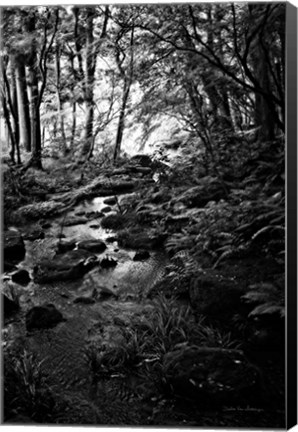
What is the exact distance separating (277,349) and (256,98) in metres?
1.63

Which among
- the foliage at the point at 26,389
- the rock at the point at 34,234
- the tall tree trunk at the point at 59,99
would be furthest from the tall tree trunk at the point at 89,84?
the foliage at the point at 26,389

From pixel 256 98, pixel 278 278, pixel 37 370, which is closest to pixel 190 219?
pixel 278 278

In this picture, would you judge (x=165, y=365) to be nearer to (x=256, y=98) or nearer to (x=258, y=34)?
(x=256, y=98)

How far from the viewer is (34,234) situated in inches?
142

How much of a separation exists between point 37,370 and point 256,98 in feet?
7.53

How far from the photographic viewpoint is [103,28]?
3.62 m

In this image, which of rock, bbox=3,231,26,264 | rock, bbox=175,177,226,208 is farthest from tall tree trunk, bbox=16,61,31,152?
rock, bbox=175,177,226,208

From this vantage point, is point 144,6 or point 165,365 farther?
point 144,6

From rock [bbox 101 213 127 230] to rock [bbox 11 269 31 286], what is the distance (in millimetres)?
624

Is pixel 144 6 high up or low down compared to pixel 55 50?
up

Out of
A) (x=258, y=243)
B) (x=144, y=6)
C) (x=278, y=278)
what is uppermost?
(x=144, y=6)

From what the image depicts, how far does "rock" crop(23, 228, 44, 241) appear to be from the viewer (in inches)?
142

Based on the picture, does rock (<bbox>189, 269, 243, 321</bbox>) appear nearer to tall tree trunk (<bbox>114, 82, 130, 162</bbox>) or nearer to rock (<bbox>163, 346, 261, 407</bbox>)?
rock (<bbox>163, 346, 261, 407</bbox>)

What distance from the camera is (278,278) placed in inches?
131
